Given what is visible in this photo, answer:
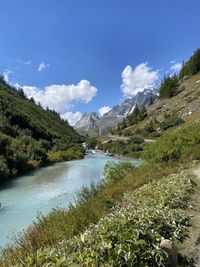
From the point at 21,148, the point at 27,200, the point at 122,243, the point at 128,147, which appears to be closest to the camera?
the point at 122,243

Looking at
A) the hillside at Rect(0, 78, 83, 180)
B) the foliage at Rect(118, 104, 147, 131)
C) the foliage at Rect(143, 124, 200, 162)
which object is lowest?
the foliage at Rect(143, 124, 200, 162)

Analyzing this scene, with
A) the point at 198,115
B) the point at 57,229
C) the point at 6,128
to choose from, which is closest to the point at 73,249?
the point at 57,229

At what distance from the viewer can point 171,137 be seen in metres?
28.0

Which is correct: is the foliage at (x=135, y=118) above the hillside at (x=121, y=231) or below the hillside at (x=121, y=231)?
above

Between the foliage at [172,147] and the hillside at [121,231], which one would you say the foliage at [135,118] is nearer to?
the foliage at [172,147]

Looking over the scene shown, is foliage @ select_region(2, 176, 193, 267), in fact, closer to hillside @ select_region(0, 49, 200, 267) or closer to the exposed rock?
hillside @ select_region(0, 49, 200, 267)

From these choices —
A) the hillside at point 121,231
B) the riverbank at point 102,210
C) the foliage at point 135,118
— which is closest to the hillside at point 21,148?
the riverbank at point 102,210

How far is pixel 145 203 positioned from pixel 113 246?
4218 mm

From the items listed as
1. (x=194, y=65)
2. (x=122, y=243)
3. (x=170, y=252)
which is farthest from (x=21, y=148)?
(x=194, y=65)

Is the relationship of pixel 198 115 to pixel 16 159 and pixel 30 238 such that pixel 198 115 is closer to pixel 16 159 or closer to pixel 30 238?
pixel 16 159

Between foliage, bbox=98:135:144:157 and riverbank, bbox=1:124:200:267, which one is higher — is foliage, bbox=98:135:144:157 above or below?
above

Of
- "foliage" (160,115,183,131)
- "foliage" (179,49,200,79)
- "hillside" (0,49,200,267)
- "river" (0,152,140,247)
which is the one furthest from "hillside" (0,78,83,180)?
"foliage" (179,49,200,79)

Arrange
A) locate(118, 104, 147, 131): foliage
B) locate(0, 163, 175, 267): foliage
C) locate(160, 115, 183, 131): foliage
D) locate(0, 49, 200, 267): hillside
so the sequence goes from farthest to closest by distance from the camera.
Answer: locate(118, 104, 147, 131): foliage, locate(160, 115, 183, 131): foliage, locate(0, 163, 175, 267): foliage, locate(0, 49, 200, 267): hillside

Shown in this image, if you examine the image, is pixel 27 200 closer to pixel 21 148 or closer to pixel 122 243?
pixel 122 243
